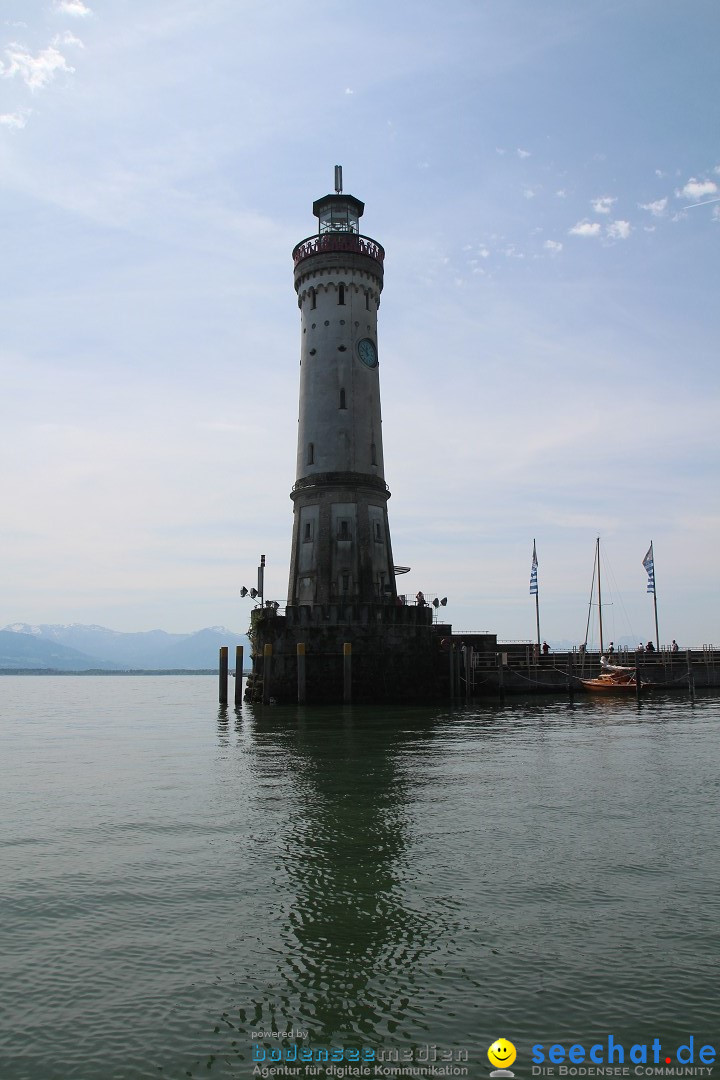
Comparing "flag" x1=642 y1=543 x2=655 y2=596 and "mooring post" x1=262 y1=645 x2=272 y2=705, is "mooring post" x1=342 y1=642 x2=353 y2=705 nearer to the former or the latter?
"mooring post" x1=262 y1=645 x2=272 y2=705

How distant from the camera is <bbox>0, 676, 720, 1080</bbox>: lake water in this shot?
8.04 m

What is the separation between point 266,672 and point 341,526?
11310mm

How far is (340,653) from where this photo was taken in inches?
1885

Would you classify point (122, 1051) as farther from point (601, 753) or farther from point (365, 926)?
point (601, 753)

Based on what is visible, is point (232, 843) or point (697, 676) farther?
point (697, 676)

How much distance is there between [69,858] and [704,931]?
10.8 meters

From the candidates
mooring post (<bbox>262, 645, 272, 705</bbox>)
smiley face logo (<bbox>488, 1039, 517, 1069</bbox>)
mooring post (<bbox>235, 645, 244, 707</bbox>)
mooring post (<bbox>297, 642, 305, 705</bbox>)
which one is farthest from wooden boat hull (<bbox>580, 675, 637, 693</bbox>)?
smiley face logo (<bbox>488, 1039, 517, 1069</bbox>)

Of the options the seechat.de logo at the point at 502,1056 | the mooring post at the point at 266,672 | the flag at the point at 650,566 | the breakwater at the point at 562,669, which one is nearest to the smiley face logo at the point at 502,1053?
the seechat.de logo at the point at 502,1056

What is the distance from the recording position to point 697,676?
62.4 m

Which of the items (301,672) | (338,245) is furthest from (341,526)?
(338,245)

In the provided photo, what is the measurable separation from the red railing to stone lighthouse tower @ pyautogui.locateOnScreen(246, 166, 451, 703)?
0.09 meters

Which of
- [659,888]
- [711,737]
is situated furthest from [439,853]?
[711,737]

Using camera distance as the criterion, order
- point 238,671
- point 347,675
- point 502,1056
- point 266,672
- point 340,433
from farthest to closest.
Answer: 1. point 340,433
2. point 238,671
3. point 266,672
4. point 347,675
5. point 502,1056

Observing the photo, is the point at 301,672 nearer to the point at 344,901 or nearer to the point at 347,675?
the point at 347,675
